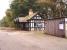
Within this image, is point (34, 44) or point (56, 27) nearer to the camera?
point (34, 44)

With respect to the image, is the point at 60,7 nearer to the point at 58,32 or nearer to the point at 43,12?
the point at 43,12

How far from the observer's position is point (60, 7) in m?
57.4

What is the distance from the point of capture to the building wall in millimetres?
31891

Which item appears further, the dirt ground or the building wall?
the building wall

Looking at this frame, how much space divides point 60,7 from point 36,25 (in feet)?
25.6

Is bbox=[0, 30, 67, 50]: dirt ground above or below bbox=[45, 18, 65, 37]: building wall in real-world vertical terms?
below

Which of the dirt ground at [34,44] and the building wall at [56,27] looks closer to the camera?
the dirt ground at [34,44]

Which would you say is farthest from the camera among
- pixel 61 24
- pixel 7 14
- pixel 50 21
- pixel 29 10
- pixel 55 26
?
pixel 7 14

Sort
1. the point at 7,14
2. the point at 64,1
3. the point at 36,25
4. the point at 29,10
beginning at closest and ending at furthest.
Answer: the point at 64,1, the point at 36,25, the point at 29,10, the point at 7,14

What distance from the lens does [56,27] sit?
3431 cm

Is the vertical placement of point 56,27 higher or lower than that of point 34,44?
higher

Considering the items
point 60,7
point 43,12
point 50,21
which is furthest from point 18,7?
point 50,21

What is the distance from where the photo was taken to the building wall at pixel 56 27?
31891 millimetres

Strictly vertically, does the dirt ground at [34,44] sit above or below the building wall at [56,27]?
below
